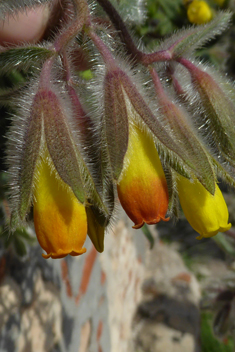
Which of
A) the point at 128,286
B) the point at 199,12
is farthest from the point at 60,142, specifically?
the point at 128,286

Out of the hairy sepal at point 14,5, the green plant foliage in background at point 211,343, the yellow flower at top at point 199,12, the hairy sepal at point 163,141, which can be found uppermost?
the yellow flower at top at point 199,12

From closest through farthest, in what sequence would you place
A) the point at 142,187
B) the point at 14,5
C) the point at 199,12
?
the point at 142,187 < the point at 14,5 < the point at 199,12

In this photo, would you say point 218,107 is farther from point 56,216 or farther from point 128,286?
point 128,286

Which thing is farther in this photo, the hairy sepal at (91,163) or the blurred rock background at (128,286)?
the blurred rock background at (128,286)

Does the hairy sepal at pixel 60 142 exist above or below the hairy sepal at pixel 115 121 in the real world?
below

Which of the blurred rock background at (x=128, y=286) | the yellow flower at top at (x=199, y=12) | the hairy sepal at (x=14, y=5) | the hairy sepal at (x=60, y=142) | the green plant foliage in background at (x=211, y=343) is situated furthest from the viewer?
the green plant foliage in background at (x=211, y=343)

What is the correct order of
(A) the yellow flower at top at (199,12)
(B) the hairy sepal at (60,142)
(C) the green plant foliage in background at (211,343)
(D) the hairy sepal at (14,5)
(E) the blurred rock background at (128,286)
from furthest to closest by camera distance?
(C) the green plant foliage in background at (211,343), (A) the yellow flower at top at (199,12), (E) the blurred rock background at (128,286), (D) the hairy sepal at (14,5), (B) the hairy sepal at (60,142)

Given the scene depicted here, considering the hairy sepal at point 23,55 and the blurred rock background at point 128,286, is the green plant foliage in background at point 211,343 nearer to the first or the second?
the blurred rock background at point 128,286

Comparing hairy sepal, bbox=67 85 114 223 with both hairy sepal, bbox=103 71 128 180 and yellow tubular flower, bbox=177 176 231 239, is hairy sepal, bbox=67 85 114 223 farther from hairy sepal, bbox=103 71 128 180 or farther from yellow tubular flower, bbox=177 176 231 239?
yellow tubular flower, bbox=177 176 231 239

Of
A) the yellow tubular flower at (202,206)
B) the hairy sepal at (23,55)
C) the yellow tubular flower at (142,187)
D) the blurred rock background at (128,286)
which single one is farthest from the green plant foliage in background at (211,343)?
the hairy sepal at (23,55)
